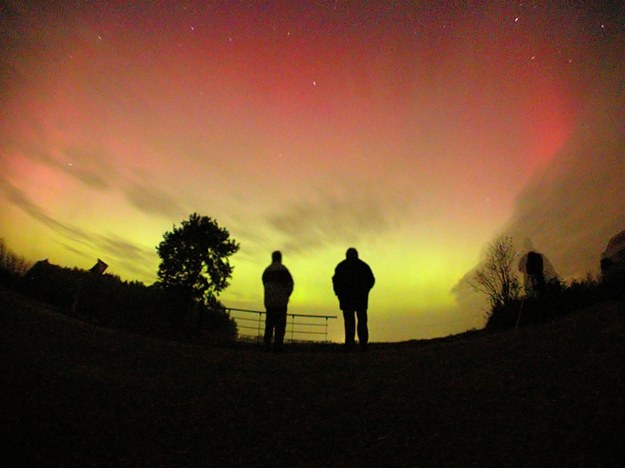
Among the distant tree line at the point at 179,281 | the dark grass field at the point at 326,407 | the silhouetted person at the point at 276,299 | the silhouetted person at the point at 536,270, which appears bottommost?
the dark grass field at the point at 326,407

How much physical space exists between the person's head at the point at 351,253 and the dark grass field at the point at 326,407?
2.46 m

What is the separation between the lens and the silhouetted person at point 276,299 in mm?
7781

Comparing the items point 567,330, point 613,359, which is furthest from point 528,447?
point 567,330

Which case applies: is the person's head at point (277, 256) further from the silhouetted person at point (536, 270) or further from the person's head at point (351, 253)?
the silhouetted person at point (536, 270)

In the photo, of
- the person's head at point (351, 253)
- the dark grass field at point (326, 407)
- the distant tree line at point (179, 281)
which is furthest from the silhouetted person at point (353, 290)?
the distant tree line at point (179, 281)

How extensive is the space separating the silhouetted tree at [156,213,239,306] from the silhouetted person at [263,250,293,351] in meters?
20.4

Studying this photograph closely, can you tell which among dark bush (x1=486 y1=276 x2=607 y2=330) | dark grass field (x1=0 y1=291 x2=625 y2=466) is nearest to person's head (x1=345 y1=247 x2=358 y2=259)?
dark grass field (x1=0 y1=291 x2=625 y2=466)

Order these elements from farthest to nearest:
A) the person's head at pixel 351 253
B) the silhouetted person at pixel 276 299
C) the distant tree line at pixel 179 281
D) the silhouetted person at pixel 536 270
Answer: the distant tree line at pixel 179 281 → the silhouetted person at pixel 536 270 → the person's head at pixel 351 253 → the silhouetted person at pixel 276 299

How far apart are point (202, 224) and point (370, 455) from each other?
28.4 m

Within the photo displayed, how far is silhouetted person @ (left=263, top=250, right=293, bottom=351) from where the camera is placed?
25.5 feet

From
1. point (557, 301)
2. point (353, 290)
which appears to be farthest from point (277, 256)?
point (557, 301)

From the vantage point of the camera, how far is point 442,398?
401 centimetres

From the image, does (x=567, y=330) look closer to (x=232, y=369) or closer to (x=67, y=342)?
(x=232, y=369)

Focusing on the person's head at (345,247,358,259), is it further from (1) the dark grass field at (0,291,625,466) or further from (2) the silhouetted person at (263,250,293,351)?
(1) the dark grass field at (0,291,625,466)
